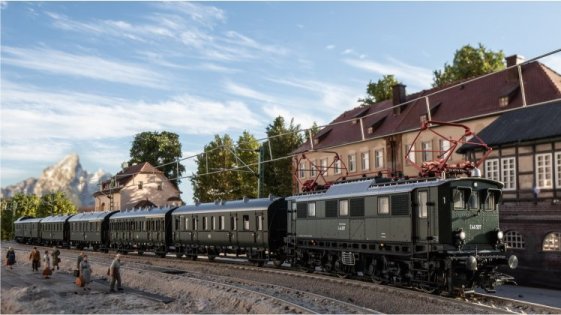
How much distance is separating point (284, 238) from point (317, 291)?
762 cm

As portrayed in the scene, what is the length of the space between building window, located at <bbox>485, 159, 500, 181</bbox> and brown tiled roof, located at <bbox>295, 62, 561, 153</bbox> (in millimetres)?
4480

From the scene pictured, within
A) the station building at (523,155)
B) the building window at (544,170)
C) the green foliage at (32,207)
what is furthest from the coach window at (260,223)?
the green foliage at (32,207)

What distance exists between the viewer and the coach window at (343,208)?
2345 centimetres

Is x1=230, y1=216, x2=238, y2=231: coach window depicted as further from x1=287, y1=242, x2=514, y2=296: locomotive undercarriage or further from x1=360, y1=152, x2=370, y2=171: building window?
x1=360, y1=152, x2=370, y2=171: building window

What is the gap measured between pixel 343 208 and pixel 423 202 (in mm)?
4799

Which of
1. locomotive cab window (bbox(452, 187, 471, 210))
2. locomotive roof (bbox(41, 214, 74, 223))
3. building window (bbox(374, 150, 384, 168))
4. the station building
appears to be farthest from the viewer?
locomotive roof (bbox(41, 214, 74, 223))

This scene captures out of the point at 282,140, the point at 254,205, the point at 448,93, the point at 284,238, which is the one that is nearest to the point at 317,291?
the point at 284,238

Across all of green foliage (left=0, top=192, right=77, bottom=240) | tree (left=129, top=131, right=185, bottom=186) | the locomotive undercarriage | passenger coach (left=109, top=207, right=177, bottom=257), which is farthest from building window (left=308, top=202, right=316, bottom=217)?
green foliage (left=0, top=192, right=77, bottom=240)

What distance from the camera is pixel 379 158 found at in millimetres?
51062

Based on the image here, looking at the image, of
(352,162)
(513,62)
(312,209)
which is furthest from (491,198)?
(352,162)

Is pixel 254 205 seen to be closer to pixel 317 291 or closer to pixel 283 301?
pixel 317 291

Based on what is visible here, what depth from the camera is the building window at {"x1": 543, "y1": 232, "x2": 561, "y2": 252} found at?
84.2ft

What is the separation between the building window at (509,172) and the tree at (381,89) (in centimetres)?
3751

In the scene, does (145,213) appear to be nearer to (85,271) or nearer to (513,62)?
(85,271)
